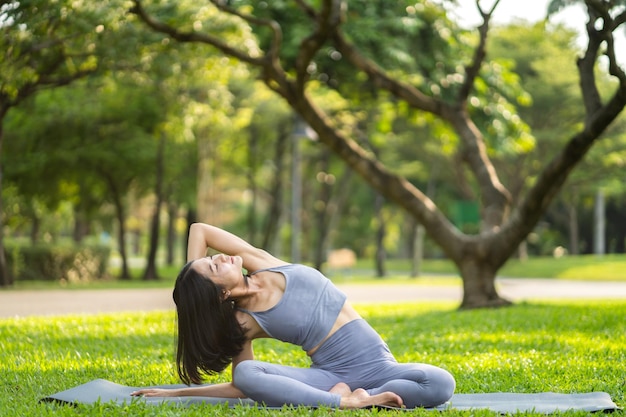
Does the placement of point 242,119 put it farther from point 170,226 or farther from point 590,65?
point 590,65

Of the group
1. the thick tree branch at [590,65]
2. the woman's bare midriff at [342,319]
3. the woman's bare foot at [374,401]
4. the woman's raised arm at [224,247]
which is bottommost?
the woman's bare foot at [374,401]

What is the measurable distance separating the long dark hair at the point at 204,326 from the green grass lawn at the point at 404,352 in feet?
0.99

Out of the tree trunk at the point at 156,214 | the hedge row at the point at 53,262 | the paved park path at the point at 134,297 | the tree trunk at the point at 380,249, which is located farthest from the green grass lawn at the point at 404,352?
the tree trunk at the point at 380,249

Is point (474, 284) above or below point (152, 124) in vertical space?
below

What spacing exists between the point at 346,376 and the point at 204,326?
94 cm

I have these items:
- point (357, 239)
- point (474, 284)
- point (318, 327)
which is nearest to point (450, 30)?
point (474, 284)

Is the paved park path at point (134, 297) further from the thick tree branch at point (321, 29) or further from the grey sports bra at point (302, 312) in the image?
the grey sports bra at point (302, 312)

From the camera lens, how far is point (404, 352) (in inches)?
346

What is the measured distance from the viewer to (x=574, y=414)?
5078 mm

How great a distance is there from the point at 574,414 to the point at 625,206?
1865 inches

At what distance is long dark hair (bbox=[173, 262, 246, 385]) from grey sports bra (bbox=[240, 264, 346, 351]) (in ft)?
0.58

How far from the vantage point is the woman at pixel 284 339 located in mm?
5133

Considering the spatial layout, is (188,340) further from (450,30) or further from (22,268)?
(22,268)

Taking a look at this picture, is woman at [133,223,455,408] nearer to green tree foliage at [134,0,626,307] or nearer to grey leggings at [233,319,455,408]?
grey leggings at [233,319,455,408]
